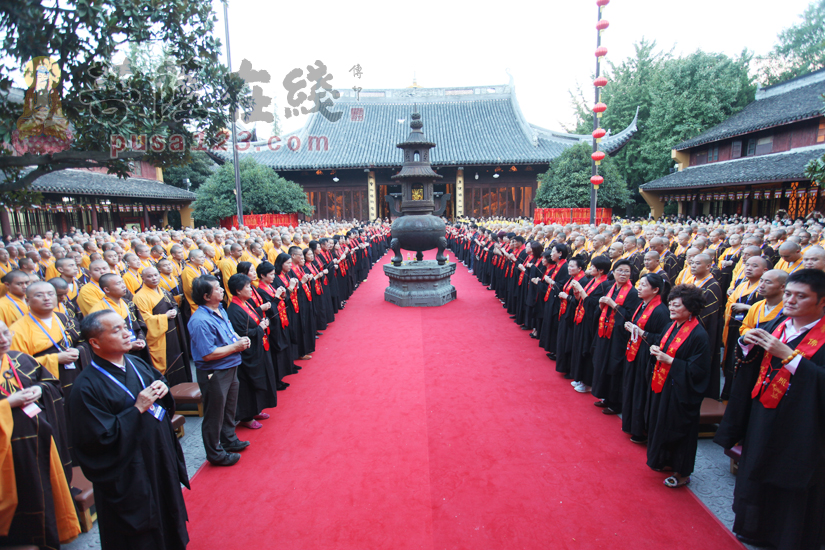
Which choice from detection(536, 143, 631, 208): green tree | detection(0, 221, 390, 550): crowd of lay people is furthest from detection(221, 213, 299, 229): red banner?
detection(0, 221, 390, 550): crowd of lay people

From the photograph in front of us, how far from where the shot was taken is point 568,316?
5895 millimetres

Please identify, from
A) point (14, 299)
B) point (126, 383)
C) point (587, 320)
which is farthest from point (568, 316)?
point (14, 299)

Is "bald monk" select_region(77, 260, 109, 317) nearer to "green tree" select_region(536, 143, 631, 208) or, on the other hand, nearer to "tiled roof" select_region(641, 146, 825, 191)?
"tiled roof" select_region(641, 146, 825, 191)

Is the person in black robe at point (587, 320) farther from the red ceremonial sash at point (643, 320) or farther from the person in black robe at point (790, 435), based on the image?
the person in black robe at point (790, 435)

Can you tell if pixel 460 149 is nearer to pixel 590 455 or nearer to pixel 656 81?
pixel 656 81

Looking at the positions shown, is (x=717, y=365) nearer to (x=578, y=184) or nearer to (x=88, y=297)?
(x=88, y=297)

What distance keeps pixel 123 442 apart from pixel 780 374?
4047mm

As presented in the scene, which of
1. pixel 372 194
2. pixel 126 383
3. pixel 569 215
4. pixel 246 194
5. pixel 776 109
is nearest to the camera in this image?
pixel 126 383

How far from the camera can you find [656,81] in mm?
24828

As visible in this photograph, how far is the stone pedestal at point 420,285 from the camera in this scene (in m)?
10.1

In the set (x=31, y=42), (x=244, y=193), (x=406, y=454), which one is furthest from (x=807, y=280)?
(x=244, y=193)

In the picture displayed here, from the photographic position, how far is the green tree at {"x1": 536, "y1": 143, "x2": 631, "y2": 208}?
19250 millimetres

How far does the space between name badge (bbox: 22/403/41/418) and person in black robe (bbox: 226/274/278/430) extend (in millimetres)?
1693

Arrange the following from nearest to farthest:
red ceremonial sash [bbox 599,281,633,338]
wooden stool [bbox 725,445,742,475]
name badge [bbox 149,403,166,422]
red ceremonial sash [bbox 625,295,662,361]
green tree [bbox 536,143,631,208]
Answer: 1. name badge [bbox 149,403,166,422]
2. wooden stool [bbox 725,445,742,475]
3. red ceremonial sash [bbox 625,295,662,361]
4. red ceremonial sash [bbox 599,281,633,338]
5. green tree [bbox 536,143,631,208]
